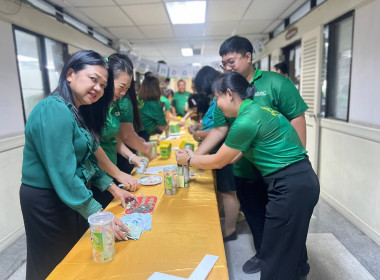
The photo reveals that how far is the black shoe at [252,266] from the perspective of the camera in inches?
72.5

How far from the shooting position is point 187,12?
12.5 feet

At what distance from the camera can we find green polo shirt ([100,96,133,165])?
164 centimetres

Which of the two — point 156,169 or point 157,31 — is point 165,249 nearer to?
point 156,169

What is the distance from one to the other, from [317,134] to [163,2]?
252cm

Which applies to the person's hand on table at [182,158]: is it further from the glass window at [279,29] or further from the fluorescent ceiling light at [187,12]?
the glass window at [279,29]

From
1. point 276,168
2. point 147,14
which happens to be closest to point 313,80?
point 147,14

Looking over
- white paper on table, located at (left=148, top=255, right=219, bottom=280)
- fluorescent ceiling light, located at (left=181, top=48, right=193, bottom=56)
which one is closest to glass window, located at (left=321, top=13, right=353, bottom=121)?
white paper on table, located at (left=148, top=255, right=219, bottom=280)

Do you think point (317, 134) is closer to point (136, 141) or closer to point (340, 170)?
point (340, 170)

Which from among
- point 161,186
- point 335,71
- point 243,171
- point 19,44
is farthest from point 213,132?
point 19,44

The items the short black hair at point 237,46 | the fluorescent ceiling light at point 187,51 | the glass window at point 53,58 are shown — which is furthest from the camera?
the fluorescent ceiling light at point 187,51

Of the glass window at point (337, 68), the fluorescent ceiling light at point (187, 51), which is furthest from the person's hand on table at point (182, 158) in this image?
the fluorescent ceiling light at point (187, 51)

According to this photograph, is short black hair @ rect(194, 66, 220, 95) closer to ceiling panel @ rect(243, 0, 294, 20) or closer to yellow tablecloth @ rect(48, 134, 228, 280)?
yellow tablecloth @ rect(48, 134, 228, 280)

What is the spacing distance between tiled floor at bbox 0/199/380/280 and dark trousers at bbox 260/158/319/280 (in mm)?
576

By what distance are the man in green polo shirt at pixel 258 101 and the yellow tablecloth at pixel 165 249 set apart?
450 millimetres
